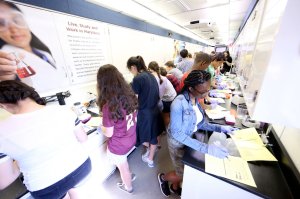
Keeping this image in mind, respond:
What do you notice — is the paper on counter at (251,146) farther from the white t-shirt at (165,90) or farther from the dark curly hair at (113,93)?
the white t-shirt at (165,90)

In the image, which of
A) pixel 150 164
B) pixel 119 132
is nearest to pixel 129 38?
pixel 119 132

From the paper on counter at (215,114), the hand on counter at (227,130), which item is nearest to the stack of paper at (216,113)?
the paper on counter at (215,114)

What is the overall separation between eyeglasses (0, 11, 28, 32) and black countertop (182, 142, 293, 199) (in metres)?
1.96

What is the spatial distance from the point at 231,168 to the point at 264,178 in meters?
0.17

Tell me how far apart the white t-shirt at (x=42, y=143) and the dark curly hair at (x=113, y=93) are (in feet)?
1.07

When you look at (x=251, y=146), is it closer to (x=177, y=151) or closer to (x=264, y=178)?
(x=264, y=178)

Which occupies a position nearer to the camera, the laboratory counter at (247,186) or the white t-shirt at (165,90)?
the laboratory counter at (247,186)

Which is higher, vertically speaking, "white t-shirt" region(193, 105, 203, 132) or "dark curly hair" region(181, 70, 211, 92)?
"dark curly hair" region(181, 70, 211, 92)

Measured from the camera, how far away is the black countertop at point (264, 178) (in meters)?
0.74

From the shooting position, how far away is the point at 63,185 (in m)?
1.00

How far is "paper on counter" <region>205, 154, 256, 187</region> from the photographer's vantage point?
0.81 meters

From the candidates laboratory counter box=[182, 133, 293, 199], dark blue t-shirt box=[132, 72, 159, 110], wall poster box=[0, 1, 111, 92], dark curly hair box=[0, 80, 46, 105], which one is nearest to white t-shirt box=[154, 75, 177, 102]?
dark blue t-shirt box=[132, 72, 159, 110]

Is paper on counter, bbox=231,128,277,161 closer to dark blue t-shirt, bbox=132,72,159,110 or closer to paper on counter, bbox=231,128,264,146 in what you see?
paper on counter, bbox=231,128,264,146

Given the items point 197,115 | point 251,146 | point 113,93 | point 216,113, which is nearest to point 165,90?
point 216,113
